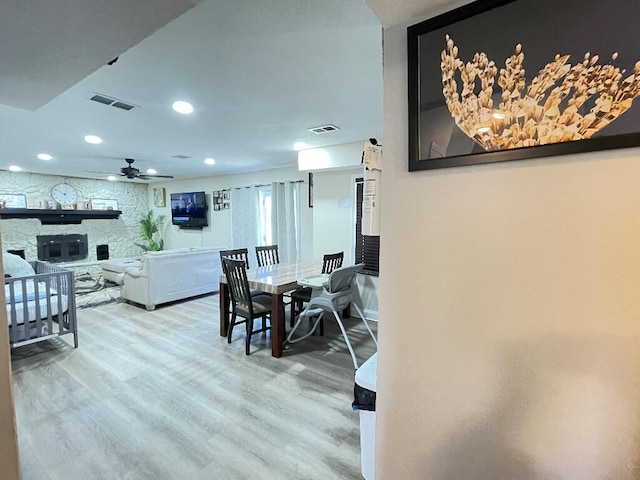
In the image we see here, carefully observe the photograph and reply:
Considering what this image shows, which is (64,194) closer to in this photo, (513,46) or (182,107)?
(182,107)

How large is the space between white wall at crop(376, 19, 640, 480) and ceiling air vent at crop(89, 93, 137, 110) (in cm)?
241

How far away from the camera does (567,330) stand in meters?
0.67

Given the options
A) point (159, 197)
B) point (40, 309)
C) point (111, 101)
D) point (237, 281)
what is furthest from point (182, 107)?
point (159, 197)

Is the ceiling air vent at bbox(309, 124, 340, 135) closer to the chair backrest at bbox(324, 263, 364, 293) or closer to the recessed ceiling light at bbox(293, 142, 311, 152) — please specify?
the recessed ceiling light at bbox(293, 142, 311, 152)

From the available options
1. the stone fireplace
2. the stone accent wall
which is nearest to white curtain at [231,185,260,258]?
the stone accent wall

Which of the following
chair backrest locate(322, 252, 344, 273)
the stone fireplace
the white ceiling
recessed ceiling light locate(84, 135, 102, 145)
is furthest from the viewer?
the stone fireplace

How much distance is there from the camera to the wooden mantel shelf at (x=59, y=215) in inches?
231

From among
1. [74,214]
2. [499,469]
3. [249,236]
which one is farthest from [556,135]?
[74,214]

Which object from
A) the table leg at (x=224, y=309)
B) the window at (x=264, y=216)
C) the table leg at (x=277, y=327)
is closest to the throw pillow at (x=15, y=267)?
the table leg at (x=224, y=309)

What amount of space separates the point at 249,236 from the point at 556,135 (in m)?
5.60

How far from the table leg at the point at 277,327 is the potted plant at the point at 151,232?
5.67 meters

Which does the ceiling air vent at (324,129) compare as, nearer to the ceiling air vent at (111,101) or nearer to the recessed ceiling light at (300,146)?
the recessed ceiling light at (300,146)

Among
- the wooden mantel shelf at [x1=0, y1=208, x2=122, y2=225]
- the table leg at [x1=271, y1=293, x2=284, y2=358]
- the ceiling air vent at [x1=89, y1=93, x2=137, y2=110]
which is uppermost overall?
the ceiling air vent at [x1=89, y1=93, x2=137, y2=110]

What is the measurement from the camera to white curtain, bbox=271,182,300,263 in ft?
17.3
